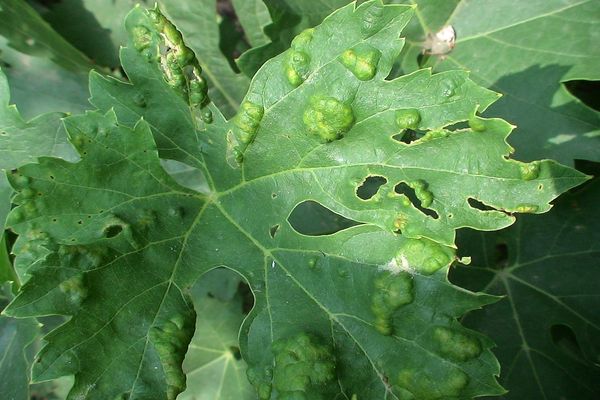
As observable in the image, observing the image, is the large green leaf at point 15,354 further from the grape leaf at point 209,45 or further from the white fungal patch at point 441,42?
the white fungal patch at point 441,42

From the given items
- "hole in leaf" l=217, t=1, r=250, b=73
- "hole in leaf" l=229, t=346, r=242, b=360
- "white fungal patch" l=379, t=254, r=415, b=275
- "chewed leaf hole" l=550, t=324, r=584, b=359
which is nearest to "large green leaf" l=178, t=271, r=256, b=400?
"hole in leaf" l=229, t=346, r=242, b=360

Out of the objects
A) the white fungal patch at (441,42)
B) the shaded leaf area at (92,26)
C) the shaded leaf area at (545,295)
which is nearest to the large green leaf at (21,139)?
the shaded leaf area at (92,26)

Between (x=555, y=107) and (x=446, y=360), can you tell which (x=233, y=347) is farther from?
(x=555, y=107)

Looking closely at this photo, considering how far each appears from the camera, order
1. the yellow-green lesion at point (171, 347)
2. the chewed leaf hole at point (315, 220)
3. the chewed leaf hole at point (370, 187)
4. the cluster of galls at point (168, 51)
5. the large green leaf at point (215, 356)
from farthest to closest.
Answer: the large green leaf at point (215, 356) → the chewed leaf hole at point (315, 220) → the chewed leaf hole at point (370, 187) → the cluster of galls at point (168, 51) → the yellow-green lesion at point (171, 347)

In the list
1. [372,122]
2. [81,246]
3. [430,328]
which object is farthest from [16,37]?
[430,328]

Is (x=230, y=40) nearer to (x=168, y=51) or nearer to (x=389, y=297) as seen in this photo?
(x=168, y=51)
